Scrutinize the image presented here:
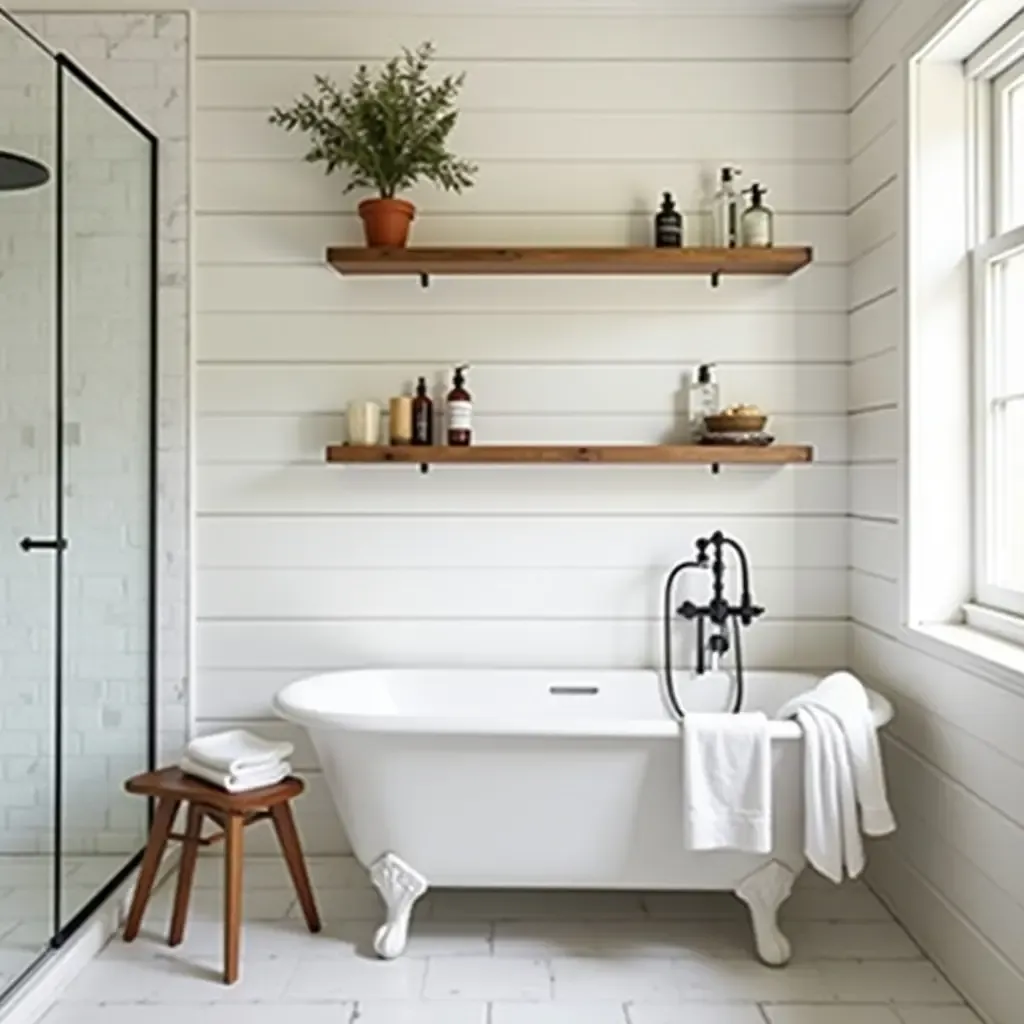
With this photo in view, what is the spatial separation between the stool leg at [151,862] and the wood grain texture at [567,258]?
64.4 inches

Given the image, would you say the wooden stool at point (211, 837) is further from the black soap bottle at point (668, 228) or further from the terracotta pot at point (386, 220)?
the black soap bottle at point (668, 228)

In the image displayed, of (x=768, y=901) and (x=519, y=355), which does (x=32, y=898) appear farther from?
(x=519, y=355)

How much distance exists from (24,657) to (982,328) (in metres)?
2.72

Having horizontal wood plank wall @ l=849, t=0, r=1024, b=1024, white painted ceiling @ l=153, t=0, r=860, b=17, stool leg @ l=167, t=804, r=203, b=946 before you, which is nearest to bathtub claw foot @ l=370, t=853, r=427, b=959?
stool leg @ l=167, t=804, r=203, b=946

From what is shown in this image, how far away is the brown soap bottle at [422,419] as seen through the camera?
3.22m

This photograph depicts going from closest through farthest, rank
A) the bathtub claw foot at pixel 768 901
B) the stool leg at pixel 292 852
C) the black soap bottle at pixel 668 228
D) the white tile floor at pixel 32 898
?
the white tile floor at pixel 32 898, the bathtub claw foot at pixel 768 901, the stool leg at pixel 292 852, the black soap bottle at pixel 668 228

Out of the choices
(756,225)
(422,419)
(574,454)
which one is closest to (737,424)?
(574,454)

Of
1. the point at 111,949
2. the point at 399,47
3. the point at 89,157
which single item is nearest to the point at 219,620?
the point at 111,949

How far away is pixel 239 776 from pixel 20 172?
1.69m

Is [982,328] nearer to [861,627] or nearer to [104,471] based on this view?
[861,627]

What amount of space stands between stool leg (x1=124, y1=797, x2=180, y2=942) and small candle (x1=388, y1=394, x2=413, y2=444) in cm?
121

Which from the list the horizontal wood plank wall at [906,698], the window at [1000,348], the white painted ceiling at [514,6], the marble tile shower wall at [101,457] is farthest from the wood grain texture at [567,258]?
the white painted ceiling at [514,6]

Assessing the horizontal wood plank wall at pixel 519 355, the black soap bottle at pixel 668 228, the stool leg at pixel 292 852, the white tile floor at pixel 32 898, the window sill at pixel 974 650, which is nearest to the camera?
the window sill at pixel 974 650

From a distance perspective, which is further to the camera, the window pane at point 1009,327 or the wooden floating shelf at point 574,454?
the wooden floating shelf at point 574,454
